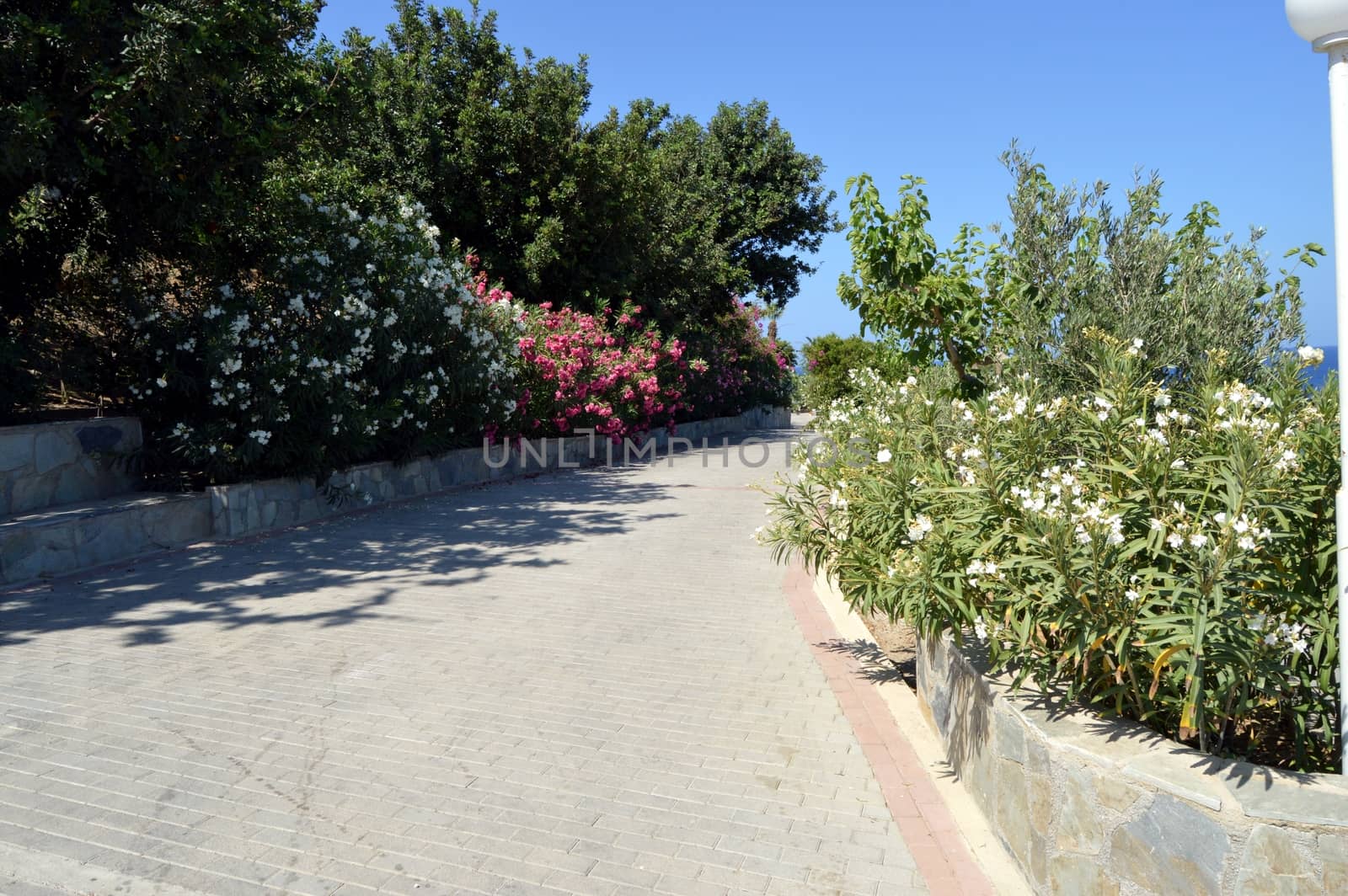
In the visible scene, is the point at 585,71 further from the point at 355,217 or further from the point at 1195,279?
the point at 1195,279

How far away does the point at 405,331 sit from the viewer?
12391mm

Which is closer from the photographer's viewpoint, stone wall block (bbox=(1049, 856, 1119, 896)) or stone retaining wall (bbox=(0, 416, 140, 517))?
stone wall block (bbox=(1049, 856, 1119, 896))

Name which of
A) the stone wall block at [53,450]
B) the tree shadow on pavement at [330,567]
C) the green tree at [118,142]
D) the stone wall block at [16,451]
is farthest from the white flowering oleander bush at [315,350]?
the stone wall block at [16,451]

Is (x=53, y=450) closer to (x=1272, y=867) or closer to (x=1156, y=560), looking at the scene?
(x=1156, y=560)

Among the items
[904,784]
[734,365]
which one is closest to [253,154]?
[904,784]

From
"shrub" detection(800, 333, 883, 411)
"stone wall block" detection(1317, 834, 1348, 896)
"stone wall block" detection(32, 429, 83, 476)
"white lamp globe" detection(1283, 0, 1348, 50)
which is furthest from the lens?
"shrub" detection(800, 333, 883, 411)

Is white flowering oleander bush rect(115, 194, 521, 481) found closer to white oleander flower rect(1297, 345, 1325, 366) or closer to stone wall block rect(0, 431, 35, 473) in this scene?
stone wall block rect(0, 431, 35, 473)

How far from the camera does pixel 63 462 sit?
372 inches

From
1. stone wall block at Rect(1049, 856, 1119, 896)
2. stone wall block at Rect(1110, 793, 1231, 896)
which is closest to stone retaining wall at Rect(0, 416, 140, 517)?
stone wall block at Rect(1049, 856, 1119, 896)

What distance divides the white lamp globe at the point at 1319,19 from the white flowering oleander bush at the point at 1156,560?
1.24 meters

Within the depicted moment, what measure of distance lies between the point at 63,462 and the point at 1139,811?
9.88 metres

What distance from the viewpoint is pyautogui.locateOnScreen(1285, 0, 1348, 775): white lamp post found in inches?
115

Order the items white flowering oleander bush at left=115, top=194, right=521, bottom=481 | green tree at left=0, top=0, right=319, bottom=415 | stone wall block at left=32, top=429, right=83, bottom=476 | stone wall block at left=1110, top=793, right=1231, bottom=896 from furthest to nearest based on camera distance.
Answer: white flowering oleander bush at left=115, top=194, right=521, bottom=481
stone wall block at left=32, top=429, right=83, bottom=476
green tree at left=0, top=0, right=319, bottom=415
stone wall block at left=1110, top=793, right=1231, bottom=896

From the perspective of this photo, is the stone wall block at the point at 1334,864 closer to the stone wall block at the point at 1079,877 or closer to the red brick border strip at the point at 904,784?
the stone wall block at the point at 1079,877
